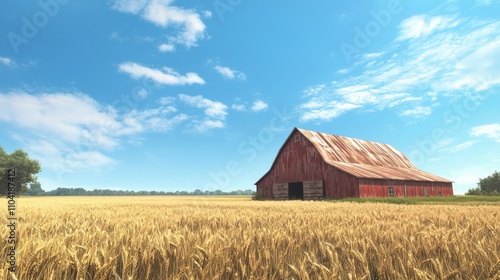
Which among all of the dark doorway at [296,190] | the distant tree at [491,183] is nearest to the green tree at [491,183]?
the distant tree at [491,183]

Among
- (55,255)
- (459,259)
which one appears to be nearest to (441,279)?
(459,259)

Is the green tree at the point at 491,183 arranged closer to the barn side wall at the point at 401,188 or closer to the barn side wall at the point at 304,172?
the barn side wall at the point at 401,188

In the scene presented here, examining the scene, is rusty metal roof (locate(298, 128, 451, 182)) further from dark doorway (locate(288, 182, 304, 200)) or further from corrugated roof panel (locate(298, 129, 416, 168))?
dark doorway (locate(288, 182, 304, 200))

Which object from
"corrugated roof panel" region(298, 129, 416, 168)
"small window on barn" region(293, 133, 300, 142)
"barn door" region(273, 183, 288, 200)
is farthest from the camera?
"small window on barn" region(293, 133, 300, 142)

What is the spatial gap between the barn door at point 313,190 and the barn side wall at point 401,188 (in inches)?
206

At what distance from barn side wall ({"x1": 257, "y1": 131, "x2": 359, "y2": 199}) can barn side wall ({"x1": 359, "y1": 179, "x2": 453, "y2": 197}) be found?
1.84m

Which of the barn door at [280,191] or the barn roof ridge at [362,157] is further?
the barn door at [280,191]

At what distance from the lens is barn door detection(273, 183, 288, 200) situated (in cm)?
4275

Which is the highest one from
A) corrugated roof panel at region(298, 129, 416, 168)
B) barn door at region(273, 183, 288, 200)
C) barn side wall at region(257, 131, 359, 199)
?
corrugated roof panel at region(298, 129, 416, 168)

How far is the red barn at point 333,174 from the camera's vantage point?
36.8 metres

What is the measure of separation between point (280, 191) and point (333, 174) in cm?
837

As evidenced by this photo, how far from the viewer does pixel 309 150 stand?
4147cm

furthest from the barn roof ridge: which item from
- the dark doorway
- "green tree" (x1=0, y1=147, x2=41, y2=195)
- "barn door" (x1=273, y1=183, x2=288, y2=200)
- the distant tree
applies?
"green tree" (x1=0, y1=147, x2=41, y2=195)

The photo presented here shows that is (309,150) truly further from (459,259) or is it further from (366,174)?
(459,259)
